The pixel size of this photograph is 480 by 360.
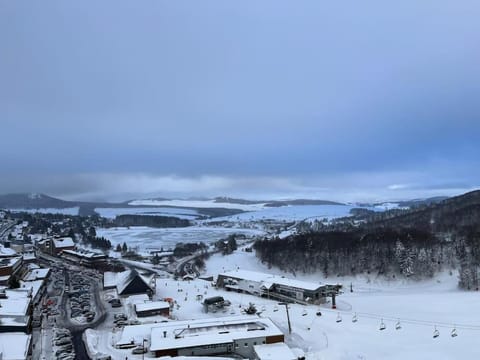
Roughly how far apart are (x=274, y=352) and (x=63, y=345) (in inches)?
413

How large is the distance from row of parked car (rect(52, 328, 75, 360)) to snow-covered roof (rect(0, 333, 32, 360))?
4.76ft

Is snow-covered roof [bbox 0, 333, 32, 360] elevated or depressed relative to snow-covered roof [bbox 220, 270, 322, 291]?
elevated

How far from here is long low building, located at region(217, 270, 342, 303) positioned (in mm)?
30109

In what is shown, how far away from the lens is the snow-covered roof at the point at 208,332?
730 inches

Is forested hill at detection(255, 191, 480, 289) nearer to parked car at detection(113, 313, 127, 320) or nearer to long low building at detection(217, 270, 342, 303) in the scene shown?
long low building at detection(217, 270, 342, 303)

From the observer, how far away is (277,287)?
1272 inches

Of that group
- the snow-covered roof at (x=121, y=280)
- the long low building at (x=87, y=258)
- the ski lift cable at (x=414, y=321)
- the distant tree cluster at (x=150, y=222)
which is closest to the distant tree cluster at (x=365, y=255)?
the ski lift cable at (x=414, y=321)

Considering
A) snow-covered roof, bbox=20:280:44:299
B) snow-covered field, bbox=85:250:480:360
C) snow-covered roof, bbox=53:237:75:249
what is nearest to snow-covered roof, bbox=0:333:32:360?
snow-covered field, bbox=85:250:480:360

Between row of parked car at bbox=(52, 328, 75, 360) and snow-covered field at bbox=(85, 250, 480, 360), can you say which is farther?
snow-covered field at bbox=(85, 250, 480, 360)

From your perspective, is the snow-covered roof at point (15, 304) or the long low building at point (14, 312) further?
the snow-covered roof at point (15, 304)

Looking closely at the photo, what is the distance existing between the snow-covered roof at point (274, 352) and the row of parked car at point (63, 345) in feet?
27.7

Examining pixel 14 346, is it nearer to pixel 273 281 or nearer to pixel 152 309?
pixel 152 309

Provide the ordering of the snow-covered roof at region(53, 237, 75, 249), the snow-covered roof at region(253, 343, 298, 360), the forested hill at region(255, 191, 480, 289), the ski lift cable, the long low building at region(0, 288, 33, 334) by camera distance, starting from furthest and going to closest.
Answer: the snow-covered roof at region(53, 237, 75, 249) < the forested hill at region(255, 191, 480, 289) < the ski lift cable < the long low building at region(0, 288, 33, 334) < the snow-covered roof at region(253, 343, 298, 360)

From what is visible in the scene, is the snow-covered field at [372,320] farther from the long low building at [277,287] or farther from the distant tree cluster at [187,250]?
the distant tree cluster at [187,250]
